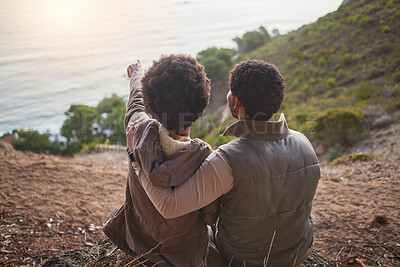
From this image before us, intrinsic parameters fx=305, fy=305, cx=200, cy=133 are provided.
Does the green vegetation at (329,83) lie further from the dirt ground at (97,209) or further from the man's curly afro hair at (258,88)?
the man's curly afro hair at (258,88)

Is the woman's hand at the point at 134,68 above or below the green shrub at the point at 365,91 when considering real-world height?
above

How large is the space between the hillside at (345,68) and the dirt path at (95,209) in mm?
4411

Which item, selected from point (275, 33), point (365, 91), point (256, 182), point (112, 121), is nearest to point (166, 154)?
point (256, 182)

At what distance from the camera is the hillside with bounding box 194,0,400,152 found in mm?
8836

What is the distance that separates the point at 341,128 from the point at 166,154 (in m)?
7.39

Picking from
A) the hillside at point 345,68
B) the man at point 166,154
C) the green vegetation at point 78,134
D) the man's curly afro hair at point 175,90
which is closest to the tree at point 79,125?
the green vegetation at point 78,134

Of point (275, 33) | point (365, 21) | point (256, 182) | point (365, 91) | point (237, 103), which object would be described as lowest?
point (365, 91)

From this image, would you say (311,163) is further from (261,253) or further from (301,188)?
(261,253)

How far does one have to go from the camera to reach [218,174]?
1261mm

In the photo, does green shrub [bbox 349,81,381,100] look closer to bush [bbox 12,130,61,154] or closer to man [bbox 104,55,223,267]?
man [bbox 104,55,223,267]

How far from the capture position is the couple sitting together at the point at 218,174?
127 centimetres

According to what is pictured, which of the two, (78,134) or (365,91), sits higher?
(78,134)

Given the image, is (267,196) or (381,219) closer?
(267,196)

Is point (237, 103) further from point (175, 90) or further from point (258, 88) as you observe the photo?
point (175, 90)
